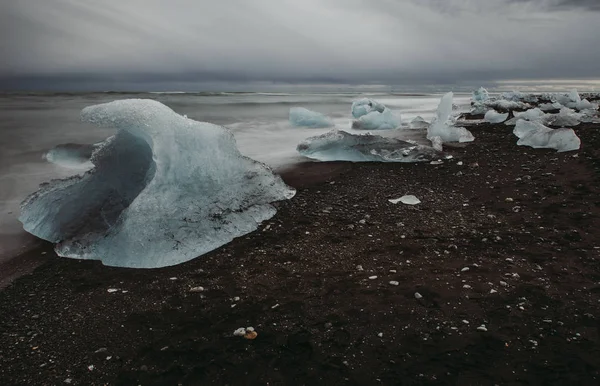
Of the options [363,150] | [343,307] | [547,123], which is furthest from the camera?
[547,123]

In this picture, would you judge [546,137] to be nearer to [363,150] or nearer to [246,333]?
[363,150]

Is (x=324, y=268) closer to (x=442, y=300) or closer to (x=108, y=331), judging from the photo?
(x=442, y=300)

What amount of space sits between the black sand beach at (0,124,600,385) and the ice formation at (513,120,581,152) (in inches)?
106

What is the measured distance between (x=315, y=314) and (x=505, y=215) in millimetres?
2632

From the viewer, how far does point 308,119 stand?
42.0 feet

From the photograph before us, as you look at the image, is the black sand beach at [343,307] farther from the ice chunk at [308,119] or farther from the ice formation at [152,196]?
the ice chunk at [308,119]

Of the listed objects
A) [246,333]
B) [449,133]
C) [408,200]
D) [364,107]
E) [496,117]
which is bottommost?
[246,333]

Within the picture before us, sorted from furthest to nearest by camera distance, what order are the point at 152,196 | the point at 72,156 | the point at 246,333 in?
the point at 72,156
the point at 152,196
the point at 246,333

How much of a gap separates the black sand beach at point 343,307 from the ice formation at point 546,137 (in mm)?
2698

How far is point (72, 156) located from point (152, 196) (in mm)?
5264

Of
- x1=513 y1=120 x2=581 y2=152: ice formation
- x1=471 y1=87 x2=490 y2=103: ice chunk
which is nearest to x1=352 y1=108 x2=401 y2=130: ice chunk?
x1=513 y1=120 x2=581 y2=152: ice formation

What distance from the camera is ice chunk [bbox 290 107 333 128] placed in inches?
495

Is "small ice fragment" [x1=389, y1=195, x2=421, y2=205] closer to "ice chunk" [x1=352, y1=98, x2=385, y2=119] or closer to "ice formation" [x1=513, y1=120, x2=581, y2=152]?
"ice formation" [x1=513, y1=120, x2=581, y2=152]

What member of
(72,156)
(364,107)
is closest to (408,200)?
(72,156)
